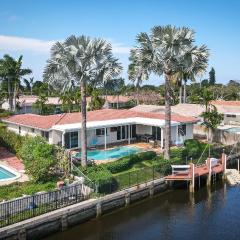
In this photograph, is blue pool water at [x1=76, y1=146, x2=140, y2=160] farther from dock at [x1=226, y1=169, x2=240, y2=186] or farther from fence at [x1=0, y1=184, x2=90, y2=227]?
fence at [x1=0, y1=184, x2=90, y2=227]

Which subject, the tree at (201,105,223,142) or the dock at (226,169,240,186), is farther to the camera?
the tree at (201,105,223,142)

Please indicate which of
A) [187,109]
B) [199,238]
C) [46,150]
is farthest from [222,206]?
[187,109]

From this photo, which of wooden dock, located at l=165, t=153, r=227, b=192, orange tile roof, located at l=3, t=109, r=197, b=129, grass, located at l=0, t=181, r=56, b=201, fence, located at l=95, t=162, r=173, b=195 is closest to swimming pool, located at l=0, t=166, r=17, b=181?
grass, located at l=0, t=181, r=56, b=201

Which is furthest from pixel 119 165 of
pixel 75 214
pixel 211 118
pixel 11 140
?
pixel 211 118

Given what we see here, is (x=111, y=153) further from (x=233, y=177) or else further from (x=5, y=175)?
(x=233, y=177)

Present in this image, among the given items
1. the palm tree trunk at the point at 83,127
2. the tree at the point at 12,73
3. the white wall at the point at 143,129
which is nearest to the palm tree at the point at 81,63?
the palm tree trunk at the point at 83,127

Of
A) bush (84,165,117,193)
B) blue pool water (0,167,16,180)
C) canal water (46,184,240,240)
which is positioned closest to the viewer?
canal water (46,184,240,240)
